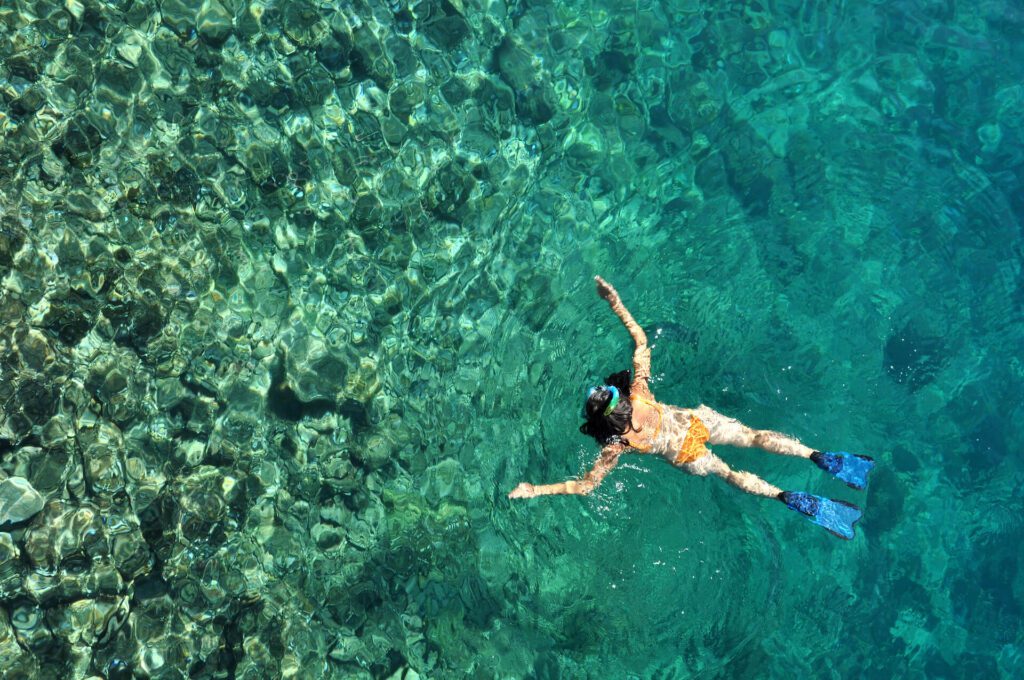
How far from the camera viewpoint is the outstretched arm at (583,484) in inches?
252

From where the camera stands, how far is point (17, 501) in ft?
21.9

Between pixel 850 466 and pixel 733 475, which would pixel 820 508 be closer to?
pixel 850 466

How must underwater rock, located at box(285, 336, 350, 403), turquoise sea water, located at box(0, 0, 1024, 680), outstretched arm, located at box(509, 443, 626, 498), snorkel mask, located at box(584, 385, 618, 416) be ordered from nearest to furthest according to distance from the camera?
1. snorkel mask, located at box(584, 385, 618, 416)
2. outstretched arm, located at box(509, 443, 626, 498)
3. turquoise sea water, located at box(0, 0, 1024, 680)
4. underwater rock, located at box(285, 336, 350, 403)

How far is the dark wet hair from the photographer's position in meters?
6.02

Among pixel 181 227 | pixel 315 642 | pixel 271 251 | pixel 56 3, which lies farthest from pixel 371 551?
pixel 56 3

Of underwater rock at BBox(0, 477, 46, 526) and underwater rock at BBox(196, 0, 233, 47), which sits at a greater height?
underwater rock at BBox(196, 0, 233, 47)

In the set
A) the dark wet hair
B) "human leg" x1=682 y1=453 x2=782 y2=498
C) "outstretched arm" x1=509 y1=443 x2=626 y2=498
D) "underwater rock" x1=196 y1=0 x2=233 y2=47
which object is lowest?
"human leg" x1=682 y1=453 x2=782 y2=498

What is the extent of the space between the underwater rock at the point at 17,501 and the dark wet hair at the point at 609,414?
4816 millimetres

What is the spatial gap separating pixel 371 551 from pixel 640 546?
2584mm

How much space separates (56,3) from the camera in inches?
292

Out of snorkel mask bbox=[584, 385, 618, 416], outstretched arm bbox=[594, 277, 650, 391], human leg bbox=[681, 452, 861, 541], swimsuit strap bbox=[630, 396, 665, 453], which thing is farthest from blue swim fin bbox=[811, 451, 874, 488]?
snorkel mask bbox=[584, 385, 618, 416]

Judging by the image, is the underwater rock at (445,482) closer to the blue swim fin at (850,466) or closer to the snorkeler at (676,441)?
the snorkeler at (676,441)

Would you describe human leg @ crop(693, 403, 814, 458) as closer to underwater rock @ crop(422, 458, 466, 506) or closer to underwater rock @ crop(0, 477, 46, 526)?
underwater rock @ crop(422, 458, 466, 506)

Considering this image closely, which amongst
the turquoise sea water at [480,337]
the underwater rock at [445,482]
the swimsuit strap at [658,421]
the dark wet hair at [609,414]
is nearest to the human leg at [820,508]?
the turquoise sea water at [480,337]
